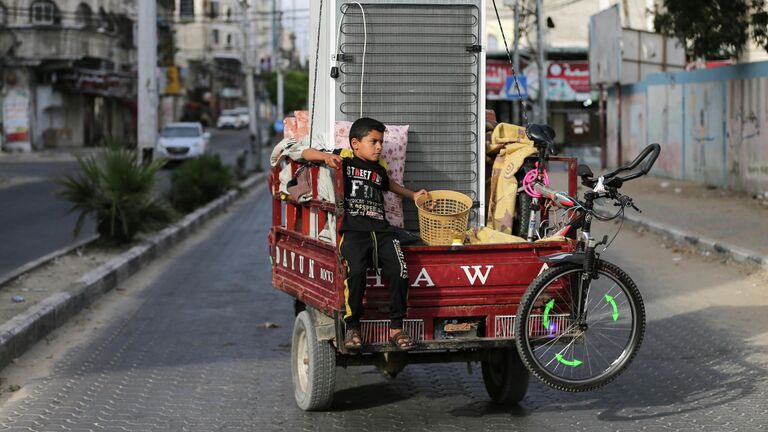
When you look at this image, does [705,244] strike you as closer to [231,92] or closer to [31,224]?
[31,224]

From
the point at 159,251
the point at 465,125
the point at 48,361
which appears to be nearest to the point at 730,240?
the point at 159,251

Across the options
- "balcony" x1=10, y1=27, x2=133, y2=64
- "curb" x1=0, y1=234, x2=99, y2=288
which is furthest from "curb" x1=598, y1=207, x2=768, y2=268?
"balcony" x1=10, y1=27, x2=133, y2=64

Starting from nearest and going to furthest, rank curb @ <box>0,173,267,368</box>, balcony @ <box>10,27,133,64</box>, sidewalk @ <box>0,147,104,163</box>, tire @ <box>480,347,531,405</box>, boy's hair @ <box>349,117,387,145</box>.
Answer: boy's hair @ <box>349,117,387,145</box>
tire @ <box>480,347,531,405</box>
curb @ <box>0,173,267,368</box>
sidewalk @ <box>0,147,104,163</box>
balcony @ <box>10,27,133,64</box>

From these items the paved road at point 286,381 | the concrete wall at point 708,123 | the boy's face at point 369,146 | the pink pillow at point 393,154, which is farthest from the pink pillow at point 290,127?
the concrete wall at point 708,123

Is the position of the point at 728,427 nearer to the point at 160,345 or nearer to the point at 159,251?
the point at 160,345

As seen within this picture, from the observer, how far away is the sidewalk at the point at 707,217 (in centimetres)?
1561

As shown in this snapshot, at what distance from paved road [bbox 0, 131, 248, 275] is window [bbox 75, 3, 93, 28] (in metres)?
26.0

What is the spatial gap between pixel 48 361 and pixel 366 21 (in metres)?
3.54

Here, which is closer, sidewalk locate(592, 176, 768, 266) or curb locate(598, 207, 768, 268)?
curb locate(598, 207, 768, 268)

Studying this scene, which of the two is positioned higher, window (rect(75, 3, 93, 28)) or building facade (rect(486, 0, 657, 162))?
window (rect(75, 3, 93, 28))

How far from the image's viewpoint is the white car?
48.9m

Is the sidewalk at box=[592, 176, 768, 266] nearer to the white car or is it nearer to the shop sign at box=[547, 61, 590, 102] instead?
the white car

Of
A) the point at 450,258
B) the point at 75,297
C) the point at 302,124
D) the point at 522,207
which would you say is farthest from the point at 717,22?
the point at 450,258

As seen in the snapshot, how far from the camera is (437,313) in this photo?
6449 millimetres
